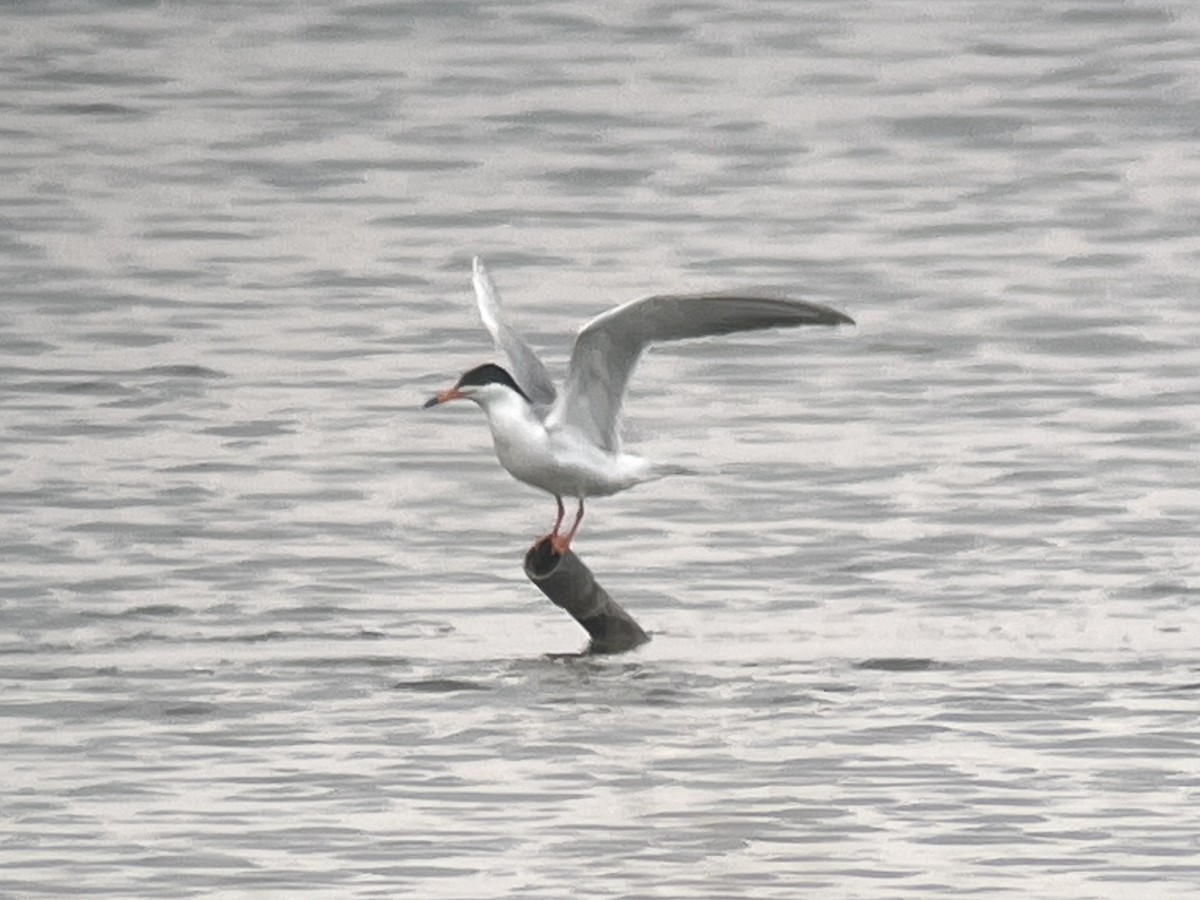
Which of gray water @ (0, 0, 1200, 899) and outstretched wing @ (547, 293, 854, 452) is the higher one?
outstretched wing @ (547, 293, 854, 452)

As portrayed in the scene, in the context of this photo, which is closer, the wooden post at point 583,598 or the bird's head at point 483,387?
the wooden post at point 583,598

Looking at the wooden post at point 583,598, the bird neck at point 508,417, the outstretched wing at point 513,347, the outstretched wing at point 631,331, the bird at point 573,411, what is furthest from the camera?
the outstretched wing at point 513,347

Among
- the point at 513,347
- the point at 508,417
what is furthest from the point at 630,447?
the point at 508,417

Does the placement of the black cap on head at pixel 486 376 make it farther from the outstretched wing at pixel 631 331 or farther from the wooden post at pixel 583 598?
the wooden post at pixel 583 598

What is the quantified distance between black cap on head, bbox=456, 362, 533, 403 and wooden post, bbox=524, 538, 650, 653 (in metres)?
0.59

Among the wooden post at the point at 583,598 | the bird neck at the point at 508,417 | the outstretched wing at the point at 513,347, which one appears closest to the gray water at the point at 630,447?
the wooden post at the point at 583,598

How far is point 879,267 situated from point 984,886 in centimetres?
1145

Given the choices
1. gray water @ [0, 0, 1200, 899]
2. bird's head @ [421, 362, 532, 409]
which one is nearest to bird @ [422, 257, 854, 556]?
bird's head @ [421, 362, 532, 409]

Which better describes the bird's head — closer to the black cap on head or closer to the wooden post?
the black cap on head

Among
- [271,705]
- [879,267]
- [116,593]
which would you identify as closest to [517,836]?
[271,705]

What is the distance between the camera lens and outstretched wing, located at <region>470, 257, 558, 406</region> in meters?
12.1

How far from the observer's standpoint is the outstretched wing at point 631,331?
11125 mm

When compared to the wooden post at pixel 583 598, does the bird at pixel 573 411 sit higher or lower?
higher

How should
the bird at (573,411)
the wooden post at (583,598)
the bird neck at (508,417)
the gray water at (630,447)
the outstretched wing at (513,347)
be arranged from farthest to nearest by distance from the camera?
1. the outstretched wing at (513,347)
2. the bird neck at (508,417)
3. the bird at (573,411)
4. the wooden post at (583,598)
5. the gray water at (630,447)
